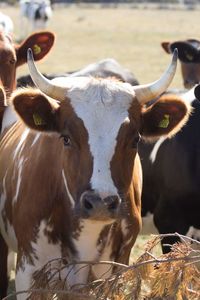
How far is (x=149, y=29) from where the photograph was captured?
110 feet

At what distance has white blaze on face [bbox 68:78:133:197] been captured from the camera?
389 centimetres

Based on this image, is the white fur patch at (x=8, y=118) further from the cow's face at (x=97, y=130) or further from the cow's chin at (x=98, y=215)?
the cow's chin at (x=98, y=215)

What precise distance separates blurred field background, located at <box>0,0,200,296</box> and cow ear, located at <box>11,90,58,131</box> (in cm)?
326

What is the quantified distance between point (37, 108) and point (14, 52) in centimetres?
251

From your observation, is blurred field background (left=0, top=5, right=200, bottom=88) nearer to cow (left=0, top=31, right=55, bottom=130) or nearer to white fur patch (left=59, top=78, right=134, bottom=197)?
cow (left=0, top=31, right=55, bottom=130)

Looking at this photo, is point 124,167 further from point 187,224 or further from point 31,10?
point 31,10

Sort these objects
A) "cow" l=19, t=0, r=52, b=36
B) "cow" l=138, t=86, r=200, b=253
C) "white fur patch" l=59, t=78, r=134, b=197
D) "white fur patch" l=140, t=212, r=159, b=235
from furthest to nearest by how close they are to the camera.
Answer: "cow" l=19, t=0, r=52, b=36
"white fur patch" l=140, t=212, r=159, b=235
"cow" l=138, t=86, r=200, b=253
"white fur patch" l=59, t=78, r=134, b=197

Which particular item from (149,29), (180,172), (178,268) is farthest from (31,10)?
(178,268)

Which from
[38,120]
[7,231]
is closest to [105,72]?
[7,231]

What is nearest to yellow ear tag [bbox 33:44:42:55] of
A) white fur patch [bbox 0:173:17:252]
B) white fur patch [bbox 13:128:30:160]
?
white fur patch [bbox 13:128:30:160]

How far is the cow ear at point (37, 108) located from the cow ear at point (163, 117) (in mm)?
502

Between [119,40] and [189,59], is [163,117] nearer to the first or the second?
[189,59]

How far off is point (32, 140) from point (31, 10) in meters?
24.0

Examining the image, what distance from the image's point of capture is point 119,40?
28562 millimetres
